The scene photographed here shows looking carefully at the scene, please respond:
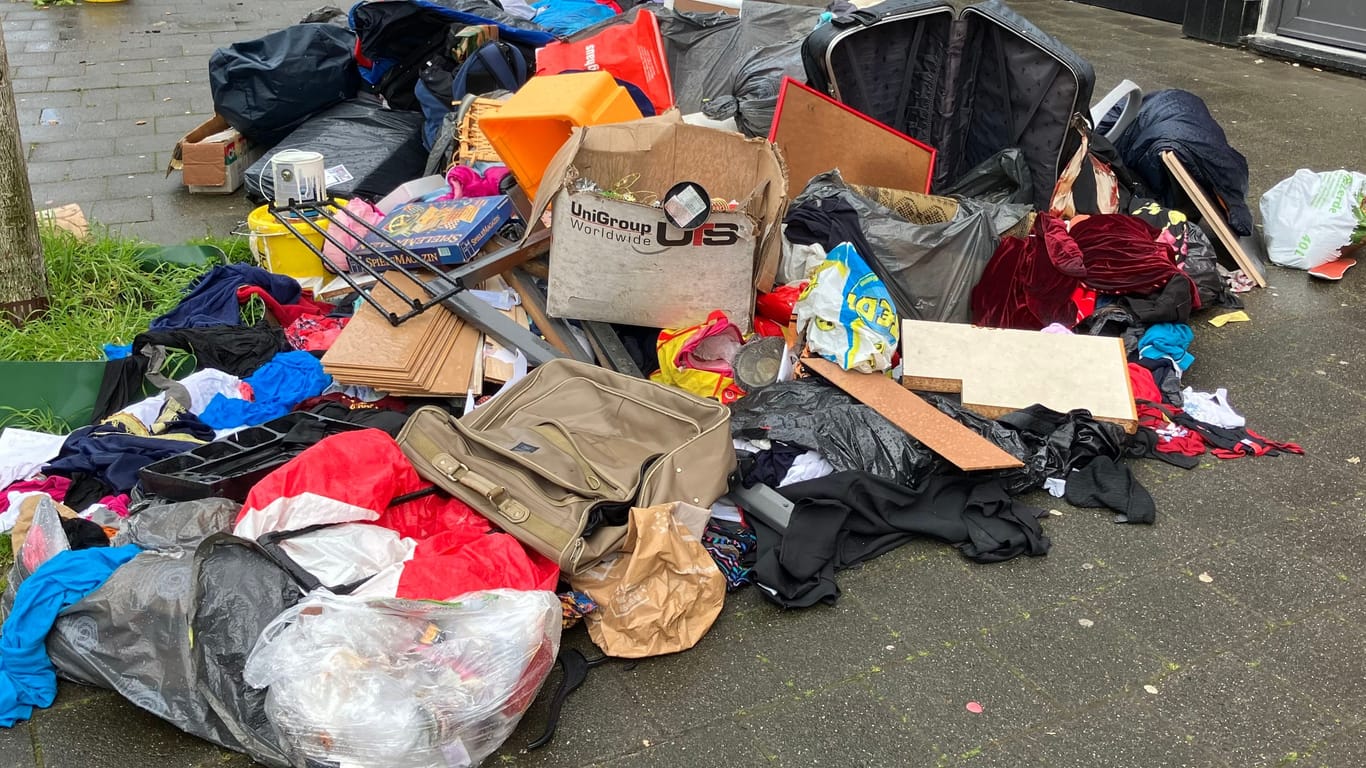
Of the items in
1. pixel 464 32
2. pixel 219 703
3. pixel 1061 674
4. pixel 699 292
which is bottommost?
pixel 1061 674

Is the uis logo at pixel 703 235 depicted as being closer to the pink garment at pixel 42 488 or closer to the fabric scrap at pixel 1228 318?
the pink garment at pixel 42 488

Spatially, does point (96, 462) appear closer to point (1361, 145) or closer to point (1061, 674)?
point (1061, 674)

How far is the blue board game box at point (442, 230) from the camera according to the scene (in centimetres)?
426

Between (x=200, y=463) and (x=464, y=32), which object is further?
(x=464, y=32)

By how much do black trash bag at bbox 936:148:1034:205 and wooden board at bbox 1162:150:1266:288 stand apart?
2.52 ft

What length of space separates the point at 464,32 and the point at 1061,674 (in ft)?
15.4

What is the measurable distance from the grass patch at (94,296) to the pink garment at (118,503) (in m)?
1.07

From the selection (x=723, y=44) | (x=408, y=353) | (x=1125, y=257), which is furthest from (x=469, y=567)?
(x=723, y=44)

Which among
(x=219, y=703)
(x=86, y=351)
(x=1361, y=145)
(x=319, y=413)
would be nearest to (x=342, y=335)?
(x=319, y=413)

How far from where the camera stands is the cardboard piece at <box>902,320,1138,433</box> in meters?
3.81

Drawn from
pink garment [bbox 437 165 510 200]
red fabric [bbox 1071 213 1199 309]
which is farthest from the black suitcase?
pink garment [bbox 437 165 510 200]

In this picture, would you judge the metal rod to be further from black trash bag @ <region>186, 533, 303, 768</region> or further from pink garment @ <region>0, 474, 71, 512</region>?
black trash bag @ <region>186, 533, 303, 768</region>

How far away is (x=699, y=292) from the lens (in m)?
4.00

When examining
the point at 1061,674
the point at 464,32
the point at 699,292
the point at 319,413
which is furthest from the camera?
→ the point at 464,32
